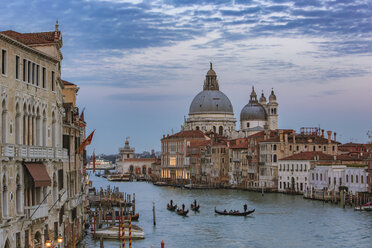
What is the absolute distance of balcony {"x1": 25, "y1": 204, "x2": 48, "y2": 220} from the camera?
14.1 meters

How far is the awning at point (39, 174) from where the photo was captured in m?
14.0

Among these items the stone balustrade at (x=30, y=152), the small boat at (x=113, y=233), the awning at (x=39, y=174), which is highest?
the stone balustrade at (x=30, y=152)

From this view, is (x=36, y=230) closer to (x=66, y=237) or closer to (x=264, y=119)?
(x=66, y=237)

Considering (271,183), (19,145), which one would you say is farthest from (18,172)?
(271,183)

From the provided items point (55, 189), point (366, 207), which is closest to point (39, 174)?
point (55, 189)

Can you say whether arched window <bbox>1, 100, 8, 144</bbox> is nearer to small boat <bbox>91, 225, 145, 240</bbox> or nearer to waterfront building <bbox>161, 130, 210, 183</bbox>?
small boat <bbox>91, 225, 145, 240</bbox>

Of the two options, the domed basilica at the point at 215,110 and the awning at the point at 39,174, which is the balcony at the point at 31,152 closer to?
the awning at the point at 39,174

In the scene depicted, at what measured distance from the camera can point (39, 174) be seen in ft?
47.0

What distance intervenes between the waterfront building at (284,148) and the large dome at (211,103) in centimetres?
4561

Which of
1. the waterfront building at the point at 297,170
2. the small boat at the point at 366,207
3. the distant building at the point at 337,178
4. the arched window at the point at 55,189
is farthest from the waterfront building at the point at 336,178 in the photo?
the arched window at the point at 55,189

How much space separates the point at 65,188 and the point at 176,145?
7319 cm

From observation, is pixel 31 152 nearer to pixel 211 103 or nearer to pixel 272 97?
pixel 272 97

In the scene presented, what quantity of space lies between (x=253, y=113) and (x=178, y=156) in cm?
1262

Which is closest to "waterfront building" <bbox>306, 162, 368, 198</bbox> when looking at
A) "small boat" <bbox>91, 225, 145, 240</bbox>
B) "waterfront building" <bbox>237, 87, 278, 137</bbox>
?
"small boat" <bbox>91, 225, 145, 240</bbox>
